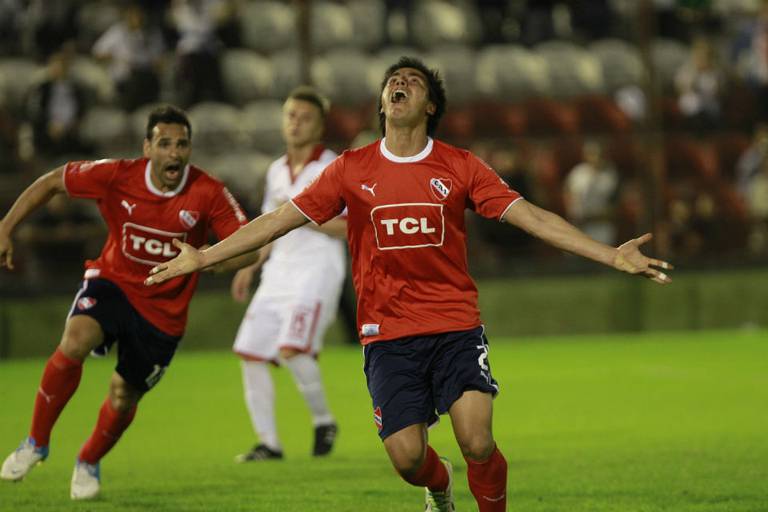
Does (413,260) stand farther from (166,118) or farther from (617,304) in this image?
(617,304)

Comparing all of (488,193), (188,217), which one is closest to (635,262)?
(488,193)

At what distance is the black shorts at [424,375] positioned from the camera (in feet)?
19.9

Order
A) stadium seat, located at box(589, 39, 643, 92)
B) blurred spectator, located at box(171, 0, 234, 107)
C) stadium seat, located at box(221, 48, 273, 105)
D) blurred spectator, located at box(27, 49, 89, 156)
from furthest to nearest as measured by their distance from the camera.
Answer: stadium seat, located at box(589, 39, 643, 92) < stadium seat, located at box(221, 48, 273, 105) < blurred spectator, located at box(171, 0, 234, 107) < blurred spectator, located at box(27, 49, 89, 156)

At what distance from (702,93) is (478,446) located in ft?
45.6

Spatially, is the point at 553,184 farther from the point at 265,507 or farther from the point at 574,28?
the point at 265,507

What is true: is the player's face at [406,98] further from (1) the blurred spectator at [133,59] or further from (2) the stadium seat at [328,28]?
(2) the stadium seat at [328,28]

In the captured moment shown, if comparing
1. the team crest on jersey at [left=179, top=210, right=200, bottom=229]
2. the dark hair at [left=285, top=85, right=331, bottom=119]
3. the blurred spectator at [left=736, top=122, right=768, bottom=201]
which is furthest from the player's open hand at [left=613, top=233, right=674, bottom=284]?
the blurred spectator at [left=736, top=122, right=768, bottom=201]

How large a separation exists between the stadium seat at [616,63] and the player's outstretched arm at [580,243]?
1544 cm

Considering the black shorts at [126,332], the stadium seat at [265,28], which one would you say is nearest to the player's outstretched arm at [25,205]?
the black shorts at [126,332]

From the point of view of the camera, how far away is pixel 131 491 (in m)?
7.82

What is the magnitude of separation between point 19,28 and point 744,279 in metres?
10.1

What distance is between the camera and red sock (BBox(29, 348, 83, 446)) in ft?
24.5

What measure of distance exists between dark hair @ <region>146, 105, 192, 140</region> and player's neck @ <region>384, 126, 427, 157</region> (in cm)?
172

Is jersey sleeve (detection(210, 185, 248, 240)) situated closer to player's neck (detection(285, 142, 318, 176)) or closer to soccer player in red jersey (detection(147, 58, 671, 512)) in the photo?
soccer player in red jersey (detection(147, 58, 671, 512))
